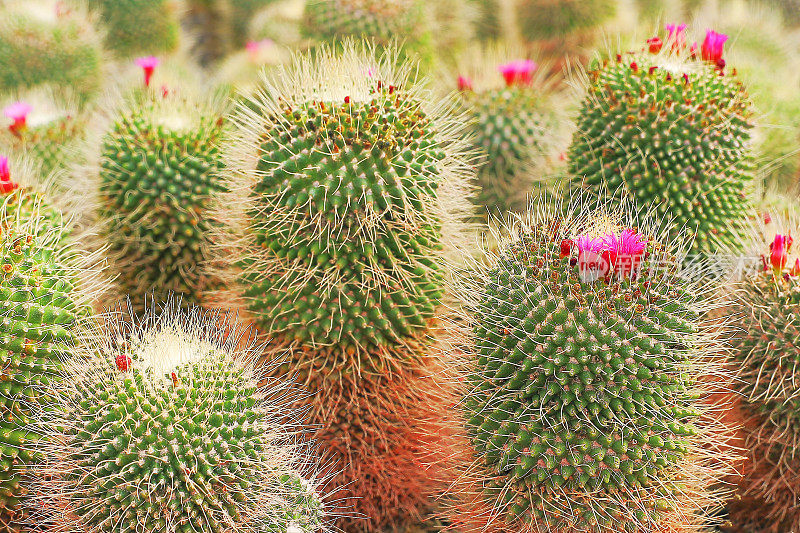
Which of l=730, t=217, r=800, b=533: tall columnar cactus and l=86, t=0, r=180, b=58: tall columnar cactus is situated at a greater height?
l=86, t=0, r=180, b=58: tall columnar cactus

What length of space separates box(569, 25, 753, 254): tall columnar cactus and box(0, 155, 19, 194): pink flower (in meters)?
2.55

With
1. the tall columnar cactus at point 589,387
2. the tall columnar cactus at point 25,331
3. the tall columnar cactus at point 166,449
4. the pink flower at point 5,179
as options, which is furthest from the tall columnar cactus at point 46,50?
the tall columnar cactus at point 589,387

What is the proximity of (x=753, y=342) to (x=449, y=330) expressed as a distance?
1261 mm

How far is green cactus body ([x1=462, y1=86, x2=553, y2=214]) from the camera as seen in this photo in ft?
13.8

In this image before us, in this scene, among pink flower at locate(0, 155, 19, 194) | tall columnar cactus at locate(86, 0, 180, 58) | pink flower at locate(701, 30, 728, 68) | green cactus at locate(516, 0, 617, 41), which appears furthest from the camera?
tall columnar cactus at locate(86, 0, 180, 58)

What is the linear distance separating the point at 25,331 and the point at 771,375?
111 inches

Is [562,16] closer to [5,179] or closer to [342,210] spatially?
[342,210]

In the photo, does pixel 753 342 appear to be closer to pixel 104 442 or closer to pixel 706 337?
pixel 706 337

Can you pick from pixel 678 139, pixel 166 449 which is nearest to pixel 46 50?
pixel 166 449

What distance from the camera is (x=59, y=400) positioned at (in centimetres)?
241

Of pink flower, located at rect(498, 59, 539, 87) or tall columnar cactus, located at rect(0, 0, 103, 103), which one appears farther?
tall columnar cactus, located at rect(0, 0, 103, 103)

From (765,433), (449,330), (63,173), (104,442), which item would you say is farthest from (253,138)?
(765,433)

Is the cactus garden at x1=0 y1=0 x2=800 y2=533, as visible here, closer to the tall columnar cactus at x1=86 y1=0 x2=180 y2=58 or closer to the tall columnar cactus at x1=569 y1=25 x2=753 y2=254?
the tall columnar cactus at x1=569 y1=25 x2=753 y2=254

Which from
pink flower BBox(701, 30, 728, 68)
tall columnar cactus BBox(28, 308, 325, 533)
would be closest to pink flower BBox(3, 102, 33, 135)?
tall columnar cactus BBox(28, 308, 325, 533)
